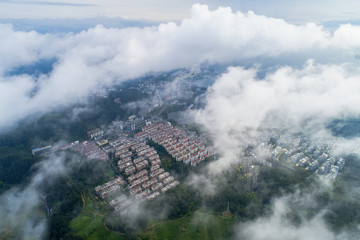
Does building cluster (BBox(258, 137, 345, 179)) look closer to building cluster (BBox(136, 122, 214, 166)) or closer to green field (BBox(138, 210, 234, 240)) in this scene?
building cluster (BBox(136, 122, 214, 166))

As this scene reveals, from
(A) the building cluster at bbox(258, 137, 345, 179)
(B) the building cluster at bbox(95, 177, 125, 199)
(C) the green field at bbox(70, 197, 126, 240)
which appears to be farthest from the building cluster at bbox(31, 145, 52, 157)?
(A) the building cluster at bbox(258, 137, 345, 179)

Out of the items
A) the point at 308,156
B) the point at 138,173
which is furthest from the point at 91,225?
the point at 308,156

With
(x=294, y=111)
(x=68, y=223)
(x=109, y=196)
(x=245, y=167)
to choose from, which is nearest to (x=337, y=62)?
(x=294, y=111)

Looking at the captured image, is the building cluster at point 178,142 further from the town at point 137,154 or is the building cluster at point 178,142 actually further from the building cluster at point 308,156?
the building cluster at point 308,156

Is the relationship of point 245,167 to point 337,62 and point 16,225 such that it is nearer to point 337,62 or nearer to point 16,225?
point 16,225

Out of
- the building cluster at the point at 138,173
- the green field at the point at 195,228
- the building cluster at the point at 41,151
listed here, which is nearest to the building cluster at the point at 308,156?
the green field at the point at 195,228
